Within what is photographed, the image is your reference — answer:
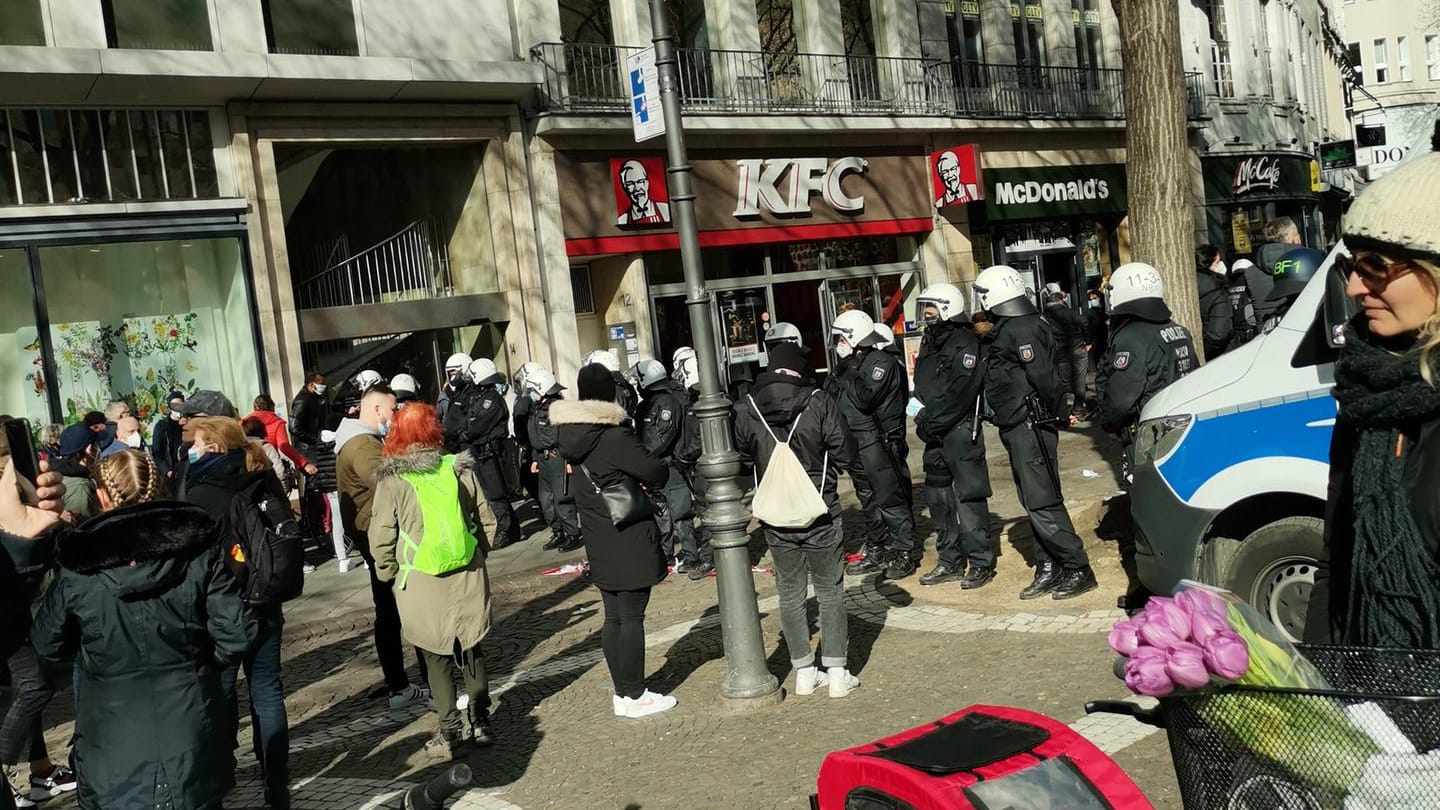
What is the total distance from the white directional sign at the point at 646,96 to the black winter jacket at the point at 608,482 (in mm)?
1474

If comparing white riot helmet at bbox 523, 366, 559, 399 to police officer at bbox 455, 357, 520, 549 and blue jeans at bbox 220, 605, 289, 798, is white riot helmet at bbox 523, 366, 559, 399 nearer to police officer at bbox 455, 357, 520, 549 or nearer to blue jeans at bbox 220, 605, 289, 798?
police officer at bbox 455, 357, 520, 549

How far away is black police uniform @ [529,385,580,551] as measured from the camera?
12180 millimetres

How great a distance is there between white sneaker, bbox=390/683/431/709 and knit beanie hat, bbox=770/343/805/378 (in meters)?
2.75

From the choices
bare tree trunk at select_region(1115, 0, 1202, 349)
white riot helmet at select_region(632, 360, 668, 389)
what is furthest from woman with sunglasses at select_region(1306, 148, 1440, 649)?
white riot helmet at select_region(632, 360, 668, 389)

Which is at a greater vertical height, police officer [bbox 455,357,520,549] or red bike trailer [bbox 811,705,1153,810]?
police officer [bbox 455,357,520,549]

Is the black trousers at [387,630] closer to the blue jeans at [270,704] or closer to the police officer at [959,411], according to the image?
the blue jeans at [270,704]

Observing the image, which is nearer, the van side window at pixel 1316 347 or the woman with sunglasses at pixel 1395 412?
the woman with sunglasses at pixel 1395 412

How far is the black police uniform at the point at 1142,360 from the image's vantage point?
7375 millimetres

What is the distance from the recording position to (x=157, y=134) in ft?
49.5

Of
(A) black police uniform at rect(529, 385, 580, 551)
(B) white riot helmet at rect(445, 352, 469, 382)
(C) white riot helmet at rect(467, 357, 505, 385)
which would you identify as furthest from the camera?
(B) white riot helmet at rect(445, 352, 469, 382)

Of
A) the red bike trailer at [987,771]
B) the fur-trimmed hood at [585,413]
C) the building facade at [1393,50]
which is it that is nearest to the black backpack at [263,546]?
the fur-trimmed hood at [585,413]

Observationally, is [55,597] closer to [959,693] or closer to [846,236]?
[959,693]

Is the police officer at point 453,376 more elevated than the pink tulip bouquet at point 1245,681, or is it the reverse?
the police officer at point 453,376

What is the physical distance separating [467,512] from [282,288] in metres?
10.6
